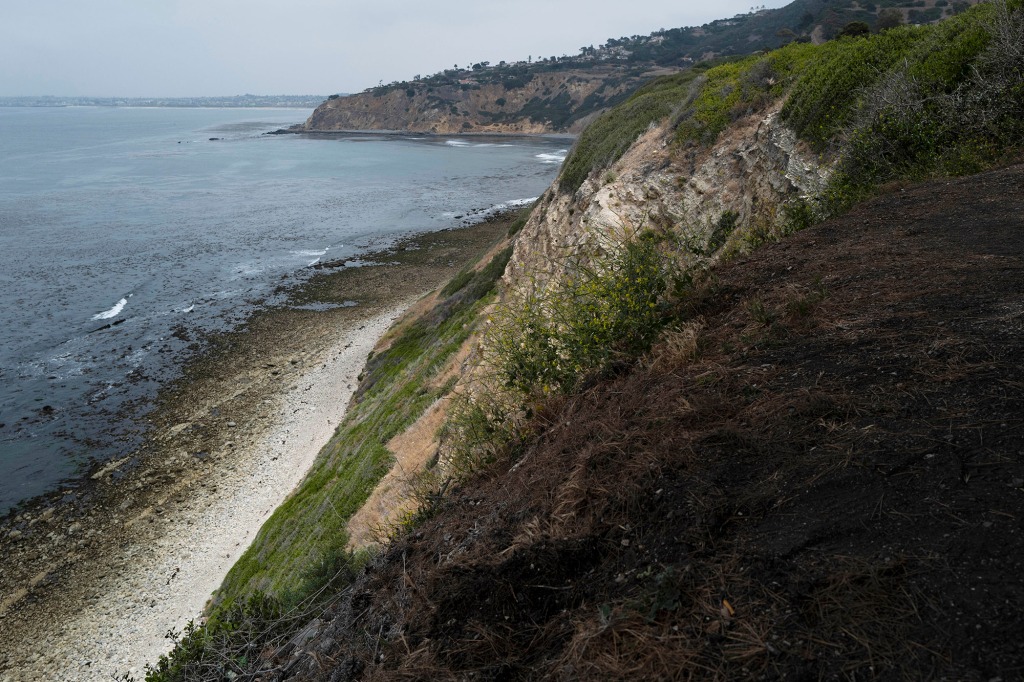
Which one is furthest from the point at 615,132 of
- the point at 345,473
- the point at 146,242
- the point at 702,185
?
the point at 146,242

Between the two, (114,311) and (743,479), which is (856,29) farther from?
(114,311)

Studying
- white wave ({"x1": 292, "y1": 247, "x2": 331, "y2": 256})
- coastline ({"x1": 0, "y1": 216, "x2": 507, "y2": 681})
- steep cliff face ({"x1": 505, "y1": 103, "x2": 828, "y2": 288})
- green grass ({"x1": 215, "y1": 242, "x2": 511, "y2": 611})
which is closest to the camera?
green grass ({"x1": 215, "y1": 242, "x2": 511, "y2": 611})

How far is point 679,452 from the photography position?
465cm

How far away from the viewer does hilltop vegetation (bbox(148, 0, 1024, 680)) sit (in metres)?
3.09

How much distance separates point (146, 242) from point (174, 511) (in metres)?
41.4

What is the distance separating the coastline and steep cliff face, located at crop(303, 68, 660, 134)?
128809mm

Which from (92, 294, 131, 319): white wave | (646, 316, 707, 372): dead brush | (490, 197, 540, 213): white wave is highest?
(490, 197, 540, 213): white wave

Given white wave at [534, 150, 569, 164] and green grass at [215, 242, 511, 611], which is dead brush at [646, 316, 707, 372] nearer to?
green grass at [215, 242, 511, 611]

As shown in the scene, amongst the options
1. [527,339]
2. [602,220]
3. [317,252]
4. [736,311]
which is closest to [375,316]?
[317,252]

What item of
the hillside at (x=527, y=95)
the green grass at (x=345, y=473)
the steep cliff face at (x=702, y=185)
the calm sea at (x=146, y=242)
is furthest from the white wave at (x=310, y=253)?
the hillside at (x=527, y=95)

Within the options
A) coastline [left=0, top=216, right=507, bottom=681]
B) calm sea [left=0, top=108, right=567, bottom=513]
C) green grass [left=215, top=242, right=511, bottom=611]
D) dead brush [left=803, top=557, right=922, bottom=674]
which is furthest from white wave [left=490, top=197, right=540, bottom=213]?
dead brush [left=803, top=557, right=922, bottom=674]

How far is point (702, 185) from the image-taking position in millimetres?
16859

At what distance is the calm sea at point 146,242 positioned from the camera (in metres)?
26.4

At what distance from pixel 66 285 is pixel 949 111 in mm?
49871
